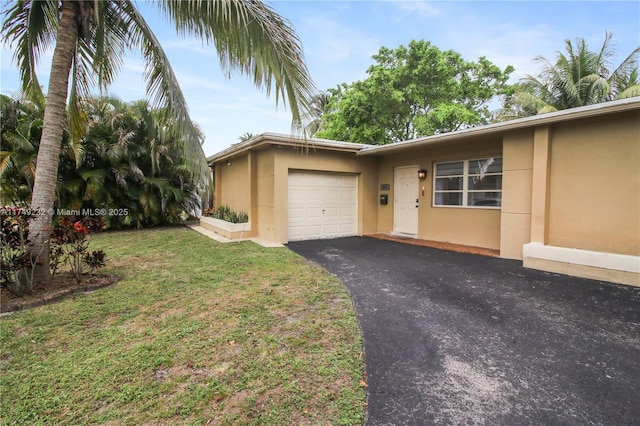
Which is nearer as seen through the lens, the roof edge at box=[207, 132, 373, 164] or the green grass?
the green grass

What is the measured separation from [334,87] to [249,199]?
15.6 meters

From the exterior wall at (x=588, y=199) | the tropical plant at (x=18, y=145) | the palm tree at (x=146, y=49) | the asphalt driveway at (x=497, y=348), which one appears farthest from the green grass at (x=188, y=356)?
the tropical plant at (x=18, y=145)

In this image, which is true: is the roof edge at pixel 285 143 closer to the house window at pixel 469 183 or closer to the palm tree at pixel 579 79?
the house window at pixel 469 183

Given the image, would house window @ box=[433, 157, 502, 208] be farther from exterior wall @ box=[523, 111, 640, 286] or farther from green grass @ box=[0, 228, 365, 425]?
green grass @ box=[0, 228, 365, 425]

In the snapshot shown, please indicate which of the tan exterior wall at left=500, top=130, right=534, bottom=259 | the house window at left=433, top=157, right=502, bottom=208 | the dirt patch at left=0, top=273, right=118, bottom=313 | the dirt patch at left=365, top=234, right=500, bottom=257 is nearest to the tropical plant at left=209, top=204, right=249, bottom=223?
the dirt patch at left=365, top=234, right=500, bottom=257

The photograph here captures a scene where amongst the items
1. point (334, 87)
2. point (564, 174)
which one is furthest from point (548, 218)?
point (334, 87)

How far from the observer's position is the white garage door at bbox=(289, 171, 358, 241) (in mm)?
8898

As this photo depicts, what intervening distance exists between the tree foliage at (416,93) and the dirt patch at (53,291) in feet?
48.7

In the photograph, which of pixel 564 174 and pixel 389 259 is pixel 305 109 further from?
pixel 564 174

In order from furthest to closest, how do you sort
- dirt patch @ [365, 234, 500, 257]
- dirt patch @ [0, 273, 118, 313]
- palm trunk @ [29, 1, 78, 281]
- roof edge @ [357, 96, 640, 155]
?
dirt patch @ [365, 234, 500, 257] < roof edge @ [357, 96, 640, 155] < palm trunk @ [29, 1, 78, 281] < dirt patch @ [0, 273, 118, 313]

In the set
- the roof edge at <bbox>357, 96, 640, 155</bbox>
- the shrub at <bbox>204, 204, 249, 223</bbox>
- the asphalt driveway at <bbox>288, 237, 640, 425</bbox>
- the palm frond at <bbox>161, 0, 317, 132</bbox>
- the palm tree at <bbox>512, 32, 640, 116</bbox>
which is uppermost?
the palm tree at <bbox>512, 32, 640, 116</bbox>

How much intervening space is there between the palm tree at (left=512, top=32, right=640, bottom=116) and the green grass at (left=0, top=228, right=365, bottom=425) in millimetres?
15748

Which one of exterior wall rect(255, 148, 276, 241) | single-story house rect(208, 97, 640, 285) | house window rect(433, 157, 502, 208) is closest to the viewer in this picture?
single-story house rect(208, 97, 640, 285)

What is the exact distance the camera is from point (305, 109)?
4047 mm
